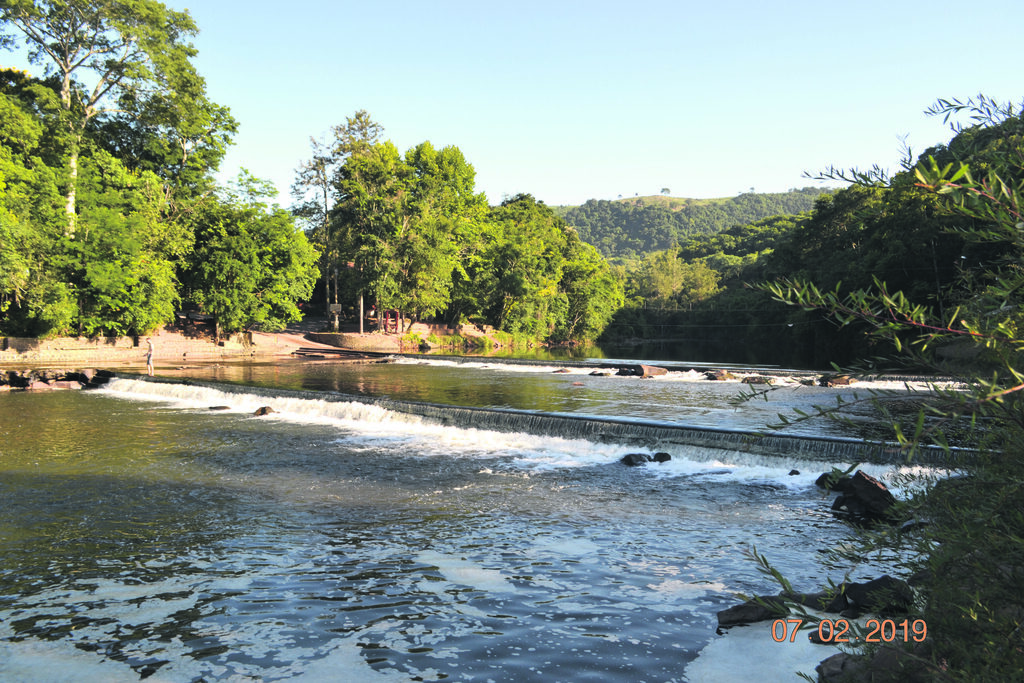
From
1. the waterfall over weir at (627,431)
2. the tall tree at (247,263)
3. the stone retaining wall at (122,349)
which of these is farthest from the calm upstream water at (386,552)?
the tall tree at (247,263)

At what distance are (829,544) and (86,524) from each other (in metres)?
9.99

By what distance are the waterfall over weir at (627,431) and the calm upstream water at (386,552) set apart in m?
0.21

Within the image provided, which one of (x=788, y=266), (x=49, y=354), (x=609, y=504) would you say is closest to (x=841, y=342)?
(x=788, y=266)

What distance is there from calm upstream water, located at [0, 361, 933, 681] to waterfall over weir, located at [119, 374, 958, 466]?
0.69 ft

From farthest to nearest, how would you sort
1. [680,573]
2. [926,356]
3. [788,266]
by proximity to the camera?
[788,266], [680,573], [926,356]

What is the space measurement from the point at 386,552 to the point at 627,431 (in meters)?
8.04

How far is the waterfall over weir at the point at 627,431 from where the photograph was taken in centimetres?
1252

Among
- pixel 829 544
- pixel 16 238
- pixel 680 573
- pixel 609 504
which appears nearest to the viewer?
pixel 680 573

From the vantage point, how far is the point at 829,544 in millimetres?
8344

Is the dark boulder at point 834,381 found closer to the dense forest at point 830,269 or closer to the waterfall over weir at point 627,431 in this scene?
the dense forest at point 830,269

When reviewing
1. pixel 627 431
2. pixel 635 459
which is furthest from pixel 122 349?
pixel 635 459

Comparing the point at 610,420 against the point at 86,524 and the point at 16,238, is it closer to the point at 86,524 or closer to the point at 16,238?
the point at 86,524

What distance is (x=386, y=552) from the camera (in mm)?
8016

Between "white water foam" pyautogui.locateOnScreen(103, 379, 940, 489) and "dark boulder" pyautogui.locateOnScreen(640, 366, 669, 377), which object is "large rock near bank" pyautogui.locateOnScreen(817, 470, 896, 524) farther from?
"dark boulder" pyautogui.locateOnScreen(640, 366, 669, 377)
